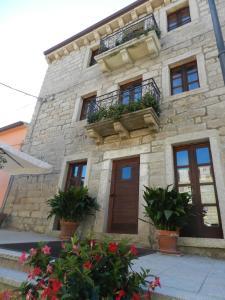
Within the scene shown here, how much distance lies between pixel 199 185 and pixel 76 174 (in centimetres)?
380

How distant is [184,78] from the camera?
604 centimetres

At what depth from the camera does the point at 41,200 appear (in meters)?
6.71

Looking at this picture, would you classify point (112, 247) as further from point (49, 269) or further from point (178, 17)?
point (178, 17)

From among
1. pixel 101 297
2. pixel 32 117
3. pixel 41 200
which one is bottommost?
pixel 101 297

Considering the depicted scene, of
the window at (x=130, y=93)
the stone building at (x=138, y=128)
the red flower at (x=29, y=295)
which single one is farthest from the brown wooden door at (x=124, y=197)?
A: the red flower at (x=29, y=295)

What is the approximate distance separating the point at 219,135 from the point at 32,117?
25.3 ft

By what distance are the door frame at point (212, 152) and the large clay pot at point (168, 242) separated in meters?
0.97

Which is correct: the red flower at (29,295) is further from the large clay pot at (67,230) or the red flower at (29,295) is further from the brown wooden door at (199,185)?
the large clay pot at (67,230)

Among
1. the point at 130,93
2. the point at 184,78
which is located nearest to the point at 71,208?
the point at 130,93

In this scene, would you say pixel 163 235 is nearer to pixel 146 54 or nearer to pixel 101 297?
pixel 101 297

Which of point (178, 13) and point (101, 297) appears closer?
point (101, 297)

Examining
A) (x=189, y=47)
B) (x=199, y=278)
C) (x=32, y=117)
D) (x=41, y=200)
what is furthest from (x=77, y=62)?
(x=199, y=278)

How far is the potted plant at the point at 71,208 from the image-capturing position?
5.15m

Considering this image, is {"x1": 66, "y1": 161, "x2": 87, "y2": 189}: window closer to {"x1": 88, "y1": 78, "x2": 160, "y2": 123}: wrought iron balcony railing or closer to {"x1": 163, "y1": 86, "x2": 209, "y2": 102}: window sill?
{"x1": 88, "y1": 78, "x2": 160, "y2": 123}: wrought iron balcony railing
